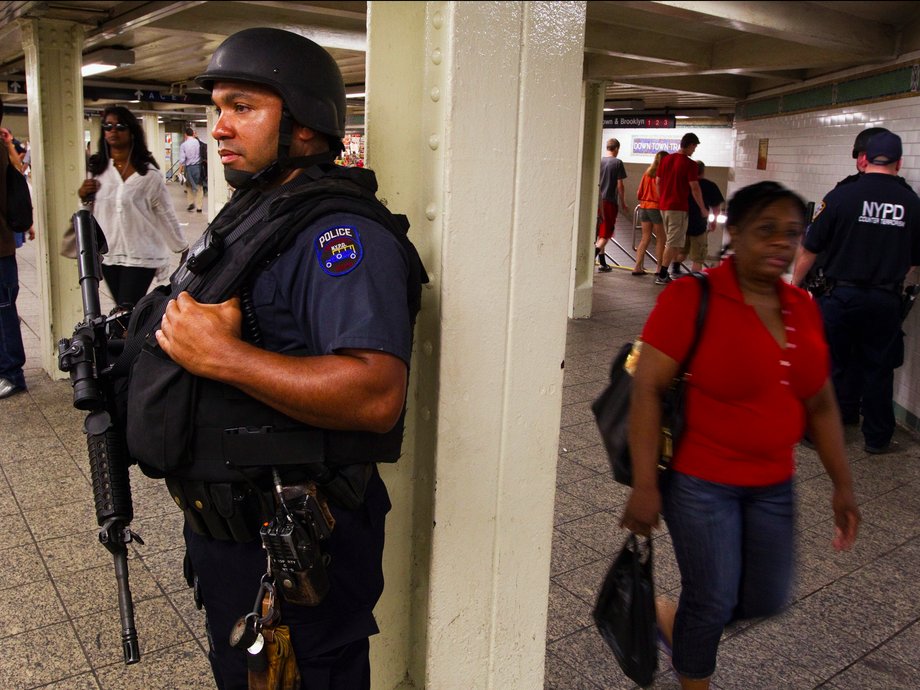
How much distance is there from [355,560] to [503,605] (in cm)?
51

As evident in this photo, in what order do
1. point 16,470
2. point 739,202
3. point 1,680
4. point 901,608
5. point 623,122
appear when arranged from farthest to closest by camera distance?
point 623,122
point 16,470
point 901,608
point 1,680
point 739,202

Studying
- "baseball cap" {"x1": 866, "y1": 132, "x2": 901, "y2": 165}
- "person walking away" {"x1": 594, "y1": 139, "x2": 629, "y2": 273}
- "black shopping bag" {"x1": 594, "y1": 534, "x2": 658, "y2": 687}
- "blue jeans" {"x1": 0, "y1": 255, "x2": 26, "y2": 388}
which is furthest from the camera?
"person walking away" {"x1": 594, "y1": 139, "x2": 629, "y2": 273}

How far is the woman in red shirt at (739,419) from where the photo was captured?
231 cm

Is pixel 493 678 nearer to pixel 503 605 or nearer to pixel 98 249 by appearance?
pixel 503 605

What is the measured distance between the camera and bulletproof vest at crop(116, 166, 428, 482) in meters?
1.69

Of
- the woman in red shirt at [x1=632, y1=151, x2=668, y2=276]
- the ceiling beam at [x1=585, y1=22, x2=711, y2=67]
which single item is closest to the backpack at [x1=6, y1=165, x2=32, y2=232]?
the ceiling beam at [x1=585, y1=22, x2=711, y2=67]

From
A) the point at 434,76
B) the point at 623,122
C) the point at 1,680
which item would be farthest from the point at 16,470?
the point at 623,122

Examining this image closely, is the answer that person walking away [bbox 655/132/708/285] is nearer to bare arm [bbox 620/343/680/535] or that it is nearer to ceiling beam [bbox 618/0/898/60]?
ceiling beam [bbox 618/0/898/60]

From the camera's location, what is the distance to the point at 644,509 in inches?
92.2

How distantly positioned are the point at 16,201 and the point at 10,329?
3.02 feet

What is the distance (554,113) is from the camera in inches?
76.5

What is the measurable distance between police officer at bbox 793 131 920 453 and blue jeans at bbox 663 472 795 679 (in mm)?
3259

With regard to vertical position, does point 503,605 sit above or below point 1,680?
above

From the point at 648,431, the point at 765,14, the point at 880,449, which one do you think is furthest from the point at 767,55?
the point at 765,14
